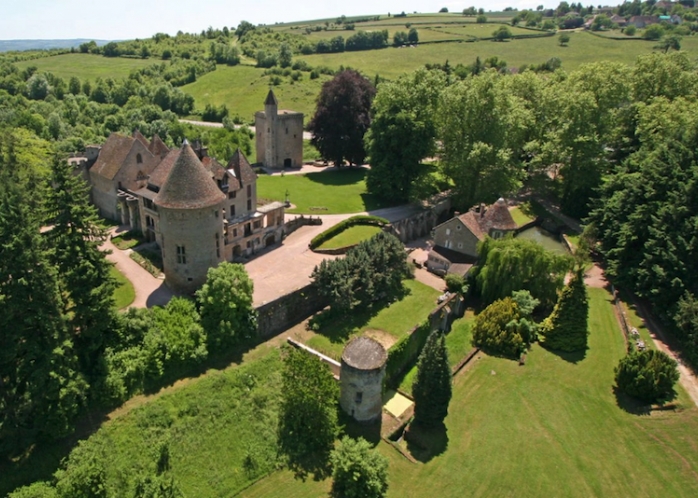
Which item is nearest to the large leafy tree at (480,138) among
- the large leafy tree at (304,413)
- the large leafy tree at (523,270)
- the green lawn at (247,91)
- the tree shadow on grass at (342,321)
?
the large leafy tree at (523,270)

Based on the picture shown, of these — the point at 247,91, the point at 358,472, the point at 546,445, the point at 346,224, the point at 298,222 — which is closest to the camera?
the point at 358,472

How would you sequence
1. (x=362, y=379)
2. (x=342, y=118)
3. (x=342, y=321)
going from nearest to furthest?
(x=362, y=379), (x=342, y=321), (x=342, y=118)

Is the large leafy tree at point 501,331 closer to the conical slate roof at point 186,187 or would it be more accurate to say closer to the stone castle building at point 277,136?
the conical slate roof at point 186,187

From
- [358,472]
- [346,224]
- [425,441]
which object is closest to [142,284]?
[346,224]

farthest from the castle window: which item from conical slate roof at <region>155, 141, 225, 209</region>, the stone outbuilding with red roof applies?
the stone outbuilding with red roof

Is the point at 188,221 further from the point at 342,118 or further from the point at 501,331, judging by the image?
the point at 342,118

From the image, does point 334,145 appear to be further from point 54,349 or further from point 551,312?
point 54,349
